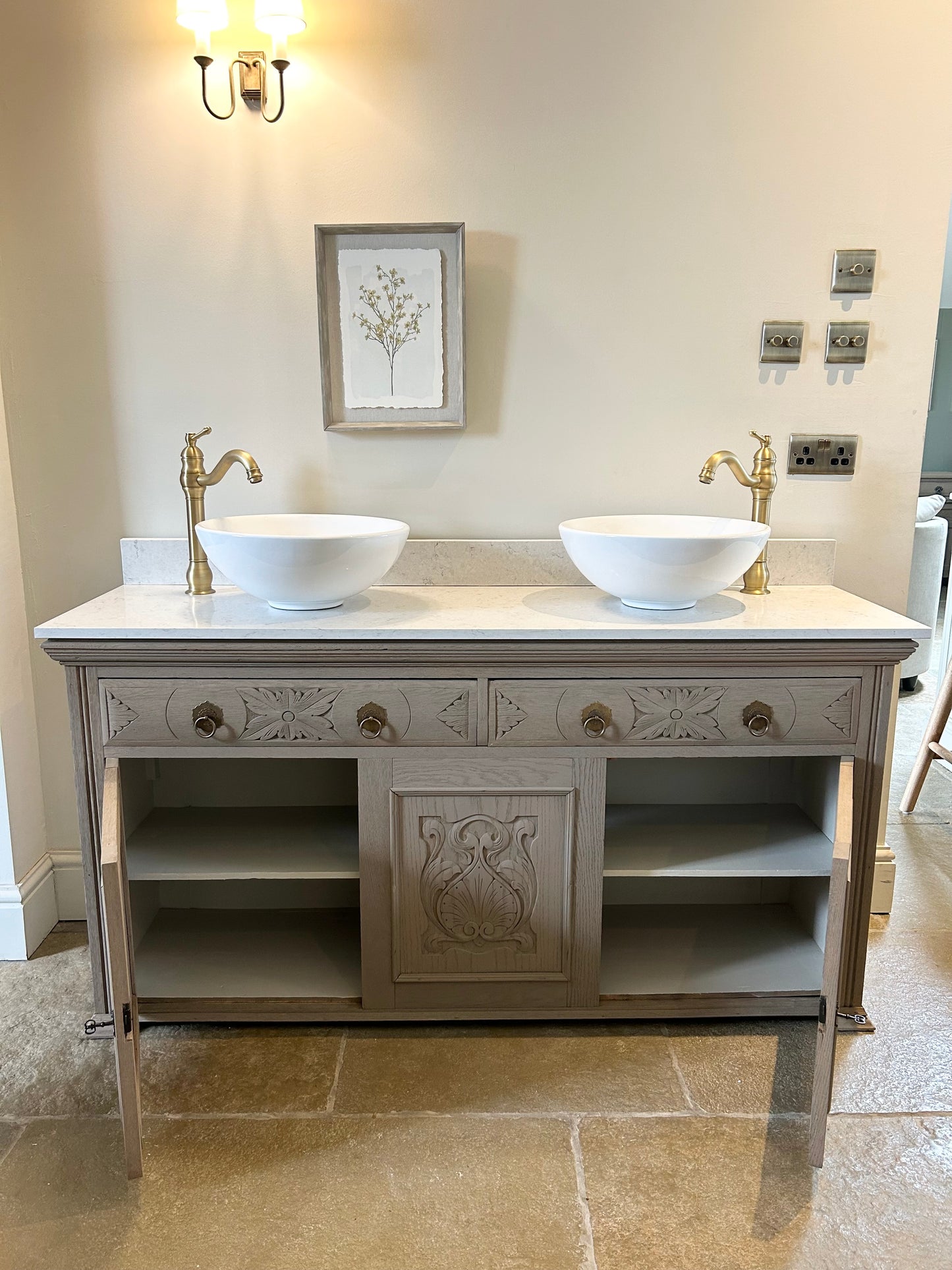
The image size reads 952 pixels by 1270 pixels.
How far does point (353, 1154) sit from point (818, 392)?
176cm

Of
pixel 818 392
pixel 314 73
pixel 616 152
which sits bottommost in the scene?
pixel 818 392

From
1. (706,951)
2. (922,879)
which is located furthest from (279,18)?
(922,879)

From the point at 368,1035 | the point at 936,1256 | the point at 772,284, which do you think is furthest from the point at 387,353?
the point at 936,1256

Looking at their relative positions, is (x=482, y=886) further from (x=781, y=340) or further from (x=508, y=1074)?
(x=781, y=340)

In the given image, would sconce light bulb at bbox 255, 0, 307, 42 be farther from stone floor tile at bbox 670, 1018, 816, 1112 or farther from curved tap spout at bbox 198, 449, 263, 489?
stone floor tile at bbox 670, 1018, 816, 1112

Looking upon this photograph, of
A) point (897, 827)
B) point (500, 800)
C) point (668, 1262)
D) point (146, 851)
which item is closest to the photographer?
point (668, 1262)

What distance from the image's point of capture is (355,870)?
176cm

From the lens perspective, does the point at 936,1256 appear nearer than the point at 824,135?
Yes

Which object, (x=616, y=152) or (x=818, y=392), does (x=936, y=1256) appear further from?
(x=616, y=152)

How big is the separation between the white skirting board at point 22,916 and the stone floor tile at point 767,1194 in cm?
133

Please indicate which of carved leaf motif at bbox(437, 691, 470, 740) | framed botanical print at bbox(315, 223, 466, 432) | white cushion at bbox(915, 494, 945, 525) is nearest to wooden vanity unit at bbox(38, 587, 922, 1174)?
carved leaf motif at bbox(437, 691, 470, 740)

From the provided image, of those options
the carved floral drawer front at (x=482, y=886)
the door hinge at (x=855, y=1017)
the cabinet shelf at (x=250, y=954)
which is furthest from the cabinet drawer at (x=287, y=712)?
the door hinge at (x=855, y=1017)

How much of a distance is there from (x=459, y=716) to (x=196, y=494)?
2.36ft

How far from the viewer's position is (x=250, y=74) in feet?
6.04
